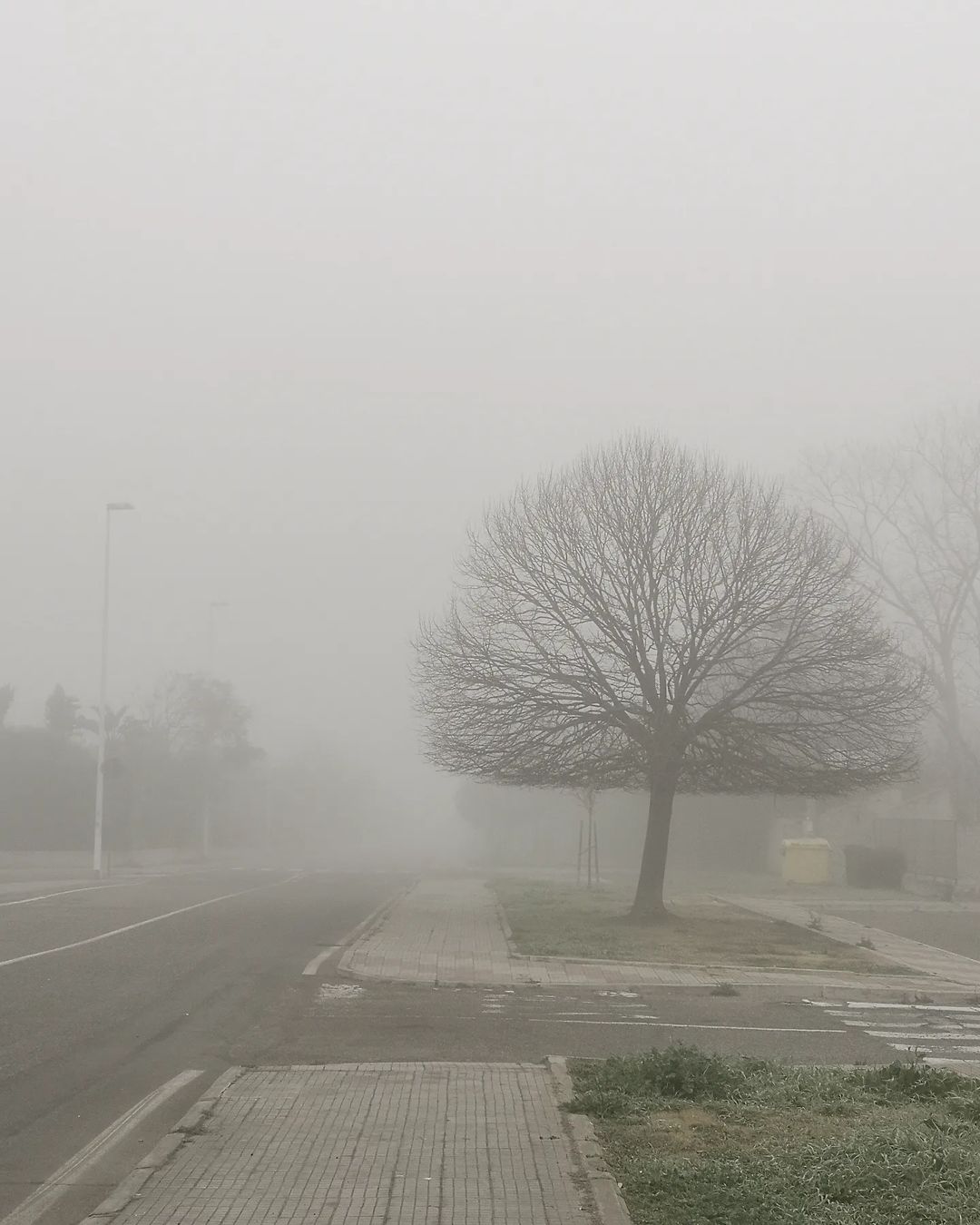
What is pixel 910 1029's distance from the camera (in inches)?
451

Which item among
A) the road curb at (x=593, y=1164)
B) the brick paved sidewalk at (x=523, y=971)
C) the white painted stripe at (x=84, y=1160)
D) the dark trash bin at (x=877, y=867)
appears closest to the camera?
the road curb at (x=593, y=1164)

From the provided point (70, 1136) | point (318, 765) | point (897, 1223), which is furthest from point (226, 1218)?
point (318, 765)

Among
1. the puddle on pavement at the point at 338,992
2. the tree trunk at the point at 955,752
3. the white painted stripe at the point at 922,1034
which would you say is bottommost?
the puddle on pavement at the point at 338,992

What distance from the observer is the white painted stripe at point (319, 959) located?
47.9 ft

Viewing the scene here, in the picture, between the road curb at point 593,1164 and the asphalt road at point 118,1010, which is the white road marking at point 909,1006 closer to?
the asphalt road at point 118,1010

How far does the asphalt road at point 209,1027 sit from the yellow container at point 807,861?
836 inches

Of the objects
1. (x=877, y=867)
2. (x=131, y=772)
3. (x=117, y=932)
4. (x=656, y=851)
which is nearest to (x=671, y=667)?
(x=656, y=851)

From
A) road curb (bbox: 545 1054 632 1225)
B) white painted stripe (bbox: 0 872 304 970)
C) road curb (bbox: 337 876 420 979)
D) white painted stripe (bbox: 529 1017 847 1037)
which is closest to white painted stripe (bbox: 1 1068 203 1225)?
road curb (bbox: 545 1054 632 1225)

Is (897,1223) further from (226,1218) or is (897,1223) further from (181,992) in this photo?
(181,992)

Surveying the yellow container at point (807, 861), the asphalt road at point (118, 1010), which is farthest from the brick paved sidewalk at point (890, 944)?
the asphalt road at point (118, 1010)

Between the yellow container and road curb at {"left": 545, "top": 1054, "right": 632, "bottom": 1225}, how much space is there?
2939cm

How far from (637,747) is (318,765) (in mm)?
95726

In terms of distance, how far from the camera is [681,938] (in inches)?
752

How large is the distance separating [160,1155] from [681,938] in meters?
13.9
